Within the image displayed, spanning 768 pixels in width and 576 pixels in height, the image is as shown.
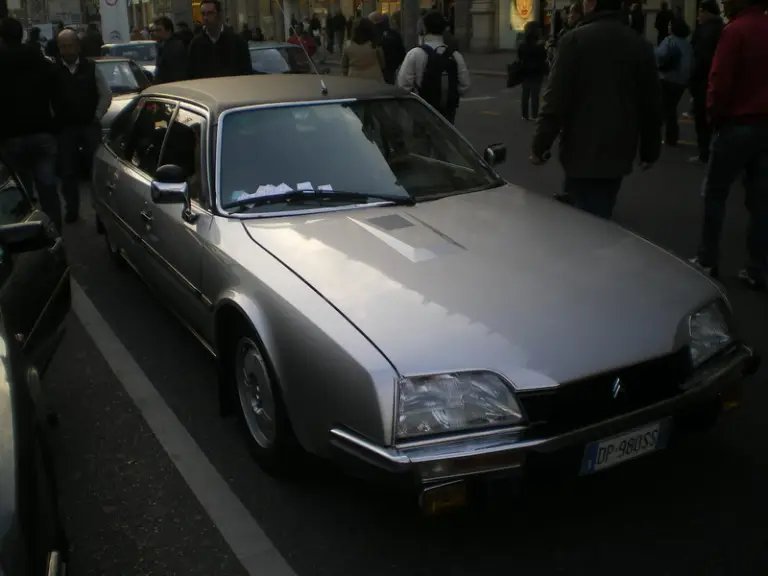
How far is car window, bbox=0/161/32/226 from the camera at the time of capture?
4328 mm

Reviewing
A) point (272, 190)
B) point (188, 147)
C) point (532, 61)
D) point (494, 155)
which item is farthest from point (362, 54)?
point (272, 190)

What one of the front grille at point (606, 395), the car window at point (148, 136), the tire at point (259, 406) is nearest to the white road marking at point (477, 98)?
the car window at point (148, 136)

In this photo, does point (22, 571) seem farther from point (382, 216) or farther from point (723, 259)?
point (723, 259)

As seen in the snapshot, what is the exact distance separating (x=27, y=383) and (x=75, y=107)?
6.17 meters

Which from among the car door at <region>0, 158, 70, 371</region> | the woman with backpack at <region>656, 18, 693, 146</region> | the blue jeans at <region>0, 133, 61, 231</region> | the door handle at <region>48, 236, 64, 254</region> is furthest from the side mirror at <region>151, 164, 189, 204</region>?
the woman with backpack at <region>656, 18, 693, 146</region>

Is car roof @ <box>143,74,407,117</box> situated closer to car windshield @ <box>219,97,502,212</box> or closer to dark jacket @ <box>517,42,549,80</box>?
car windshield @ <box>219,97,502,212</box>

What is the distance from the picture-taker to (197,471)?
151 inches

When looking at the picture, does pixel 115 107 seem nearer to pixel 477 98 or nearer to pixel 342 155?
pixel 342 155

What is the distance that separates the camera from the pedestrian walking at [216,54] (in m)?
9.66

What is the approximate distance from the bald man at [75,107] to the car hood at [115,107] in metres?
1.87

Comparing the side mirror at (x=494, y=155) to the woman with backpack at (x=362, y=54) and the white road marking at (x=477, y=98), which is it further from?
the white road marking at (x=477, y=98)

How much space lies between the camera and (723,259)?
6648 millimetres

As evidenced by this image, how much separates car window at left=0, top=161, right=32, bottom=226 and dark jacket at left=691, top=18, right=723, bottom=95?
786 centimetres

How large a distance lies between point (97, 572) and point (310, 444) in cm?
86
